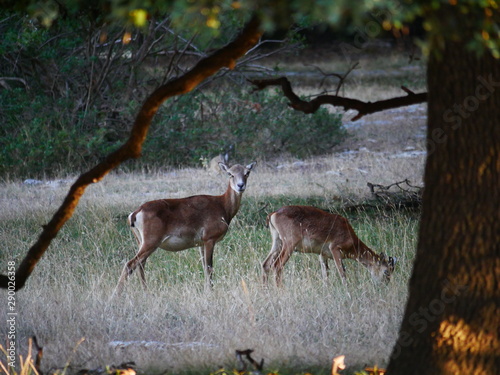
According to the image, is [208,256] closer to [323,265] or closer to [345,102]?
[323,265]

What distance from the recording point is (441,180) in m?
3.93

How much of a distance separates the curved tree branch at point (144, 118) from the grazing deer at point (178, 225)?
3.48 metres

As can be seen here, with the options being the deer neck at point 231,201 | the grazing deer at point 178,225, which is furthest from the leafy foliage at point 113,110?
the grazing deer at point 178,225

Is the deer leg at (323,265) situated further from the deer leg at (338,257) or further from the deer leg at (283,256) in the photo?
the deer leg at (283,256)

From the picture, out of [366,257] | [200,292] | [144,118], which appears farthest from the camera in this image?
[366,257]

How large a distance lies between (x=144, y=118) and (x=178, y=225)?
4.10 meters

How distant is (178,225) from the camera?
8422 mm

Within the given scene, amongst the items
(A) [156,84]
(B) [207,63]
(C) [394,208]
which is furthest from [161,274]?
(A) [156,84]

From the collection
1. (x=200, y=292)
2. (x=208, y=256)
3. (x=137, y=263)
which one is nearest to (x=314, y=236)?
(x=208, y=256)

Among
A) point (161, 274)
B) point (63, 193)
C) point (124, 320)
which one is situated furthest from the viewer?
point (63, 193)

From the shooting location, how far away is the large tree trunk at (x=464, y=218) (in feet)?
12.6

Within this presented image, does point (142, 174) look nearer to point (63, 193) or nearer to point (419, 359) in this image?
point (63, 193)

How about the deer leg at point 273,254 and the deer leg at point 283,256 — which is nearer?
the deer leg at point 283,256

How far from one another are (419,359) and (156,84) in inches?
570
